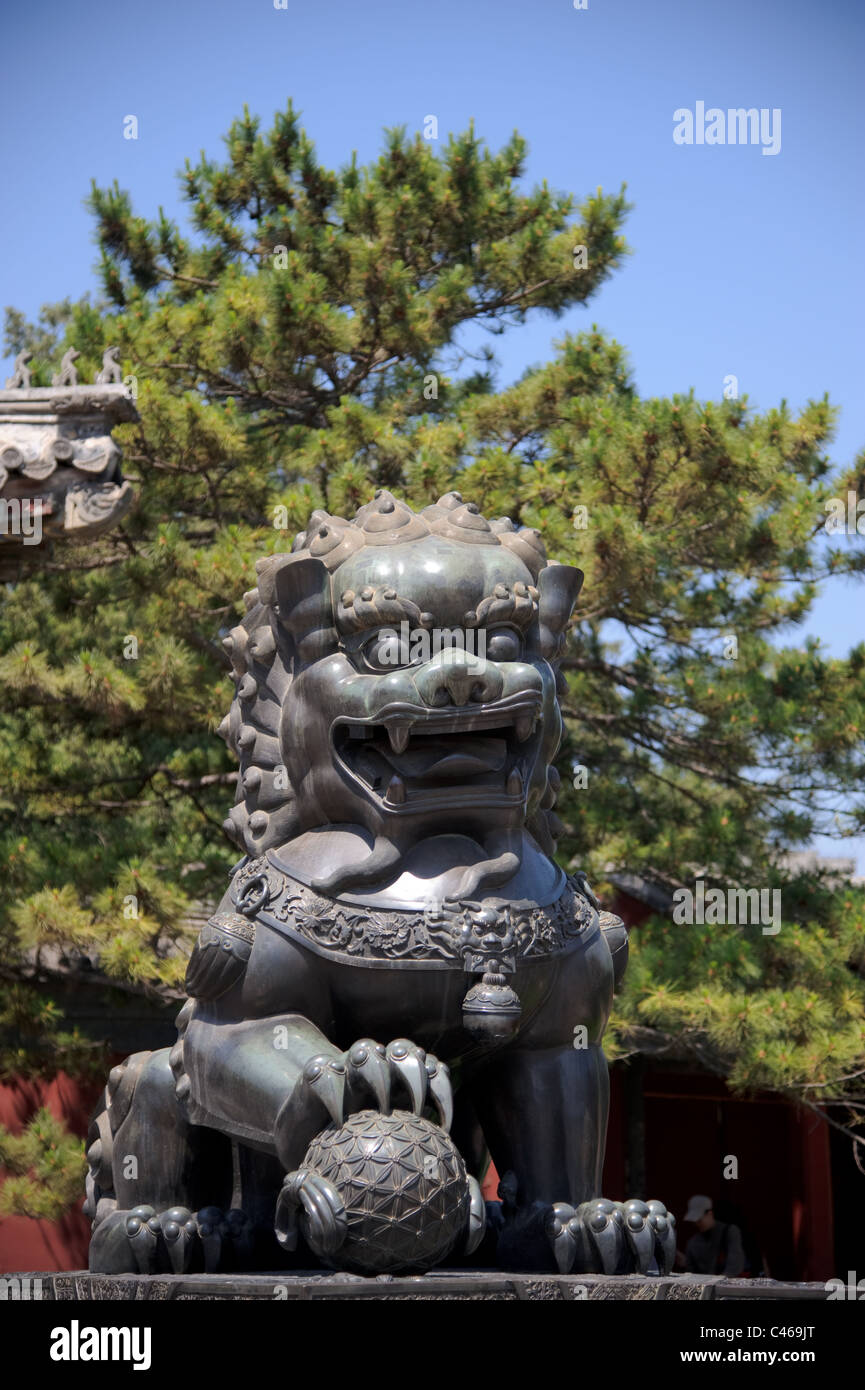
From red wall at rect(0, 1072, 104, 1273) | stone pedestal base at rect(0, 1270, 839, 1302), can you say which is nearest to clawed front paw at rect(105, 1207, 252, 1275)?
stone pedestal base at rect(0, 1270, 839, 1302)

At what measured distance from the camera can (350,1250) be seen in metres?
2.55

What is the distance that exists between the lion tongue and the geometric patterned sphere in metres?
0.71

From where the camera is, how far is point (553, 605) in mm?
3256

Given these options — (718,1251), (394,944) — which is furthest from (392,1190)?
(718,1251)

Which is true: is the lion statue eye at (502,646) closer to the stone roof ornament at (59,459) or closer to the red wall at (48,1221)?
the stone roof ornament at (59,459)

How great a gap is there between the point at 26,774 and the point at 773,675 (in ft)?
13.5

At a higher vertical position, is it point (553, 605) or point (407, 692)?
point (553, 605)

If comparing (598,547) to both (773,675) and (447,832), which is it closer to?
(773,675)

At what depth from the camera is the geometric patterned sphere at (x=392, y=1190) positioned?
253cm

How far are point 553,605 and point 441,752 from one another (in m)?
0.46

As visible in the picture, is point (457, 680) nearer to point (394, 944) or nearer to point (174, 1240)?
point (394, 944)

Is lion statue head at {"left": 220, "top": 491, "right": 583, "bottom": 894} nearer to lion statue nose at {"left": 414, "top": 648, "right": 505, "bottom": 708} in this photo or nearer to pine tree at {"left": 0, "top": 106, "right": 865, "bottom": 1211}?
lion statue nose at {"left": 414, "top": 648, "right": 505, "bottom": 708}

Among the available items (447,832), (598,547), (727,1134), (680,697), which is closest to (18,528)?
(447,832)
